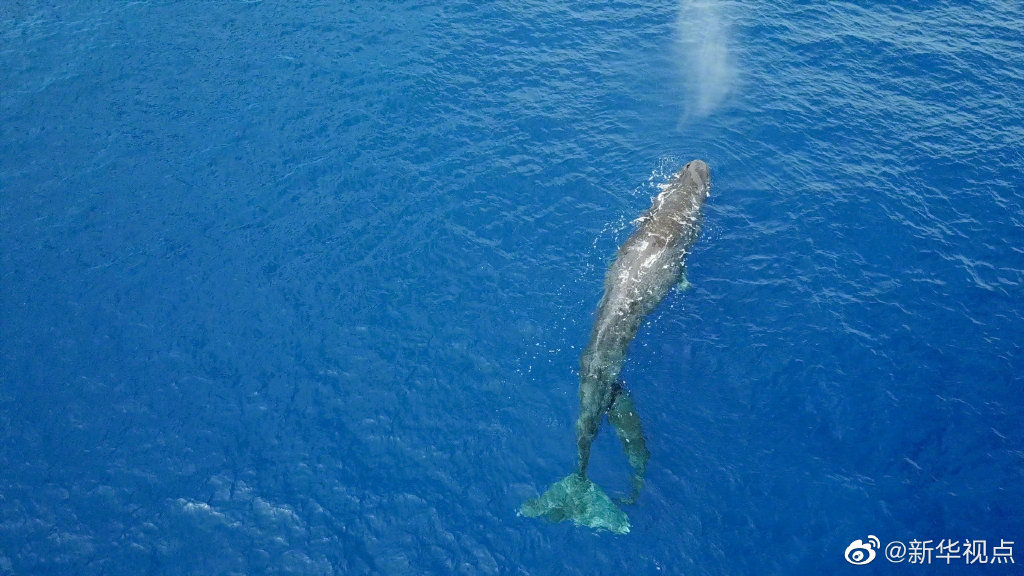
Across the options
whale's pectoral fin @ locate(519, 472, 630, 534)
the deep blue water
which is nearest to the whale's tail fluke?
whale's pectoral fin @ locate(519, 472, 630, 534)

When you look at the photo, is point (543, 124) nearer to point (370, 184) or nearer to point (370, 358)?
point (370, 184)

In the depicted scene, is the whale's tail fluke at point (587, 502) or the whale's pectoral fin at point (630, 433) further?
the whale's pectoral fin at point (630, 433)

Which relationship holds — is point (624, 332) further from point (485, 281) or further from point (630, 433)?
point (485, 281)

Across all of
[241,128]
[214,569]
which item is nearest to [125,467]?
[214,569]

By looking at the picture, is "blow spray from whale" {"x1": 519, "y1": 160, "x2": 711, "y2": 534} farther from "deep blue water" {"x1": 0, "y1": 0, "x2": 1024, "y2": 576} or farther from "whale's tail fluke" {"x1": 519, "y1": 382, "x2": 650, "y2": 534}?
"deep blue water" {"x1": 0, "y1": 0, "x2": 1024, "y2": 576}

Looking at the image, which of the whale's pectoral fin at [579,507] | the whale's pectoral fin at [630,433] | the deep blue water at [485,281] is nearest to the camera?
the whale's pectoral fin at [579,507]

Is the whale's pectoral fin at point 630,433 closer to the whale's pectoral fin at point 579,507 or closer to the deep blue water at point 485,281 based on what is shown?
the deep blue water at point 485,281

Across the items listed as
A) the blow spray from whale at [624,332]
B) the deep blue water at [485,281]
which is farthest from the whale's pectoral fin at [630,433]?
the deep blue water at [485,281]
